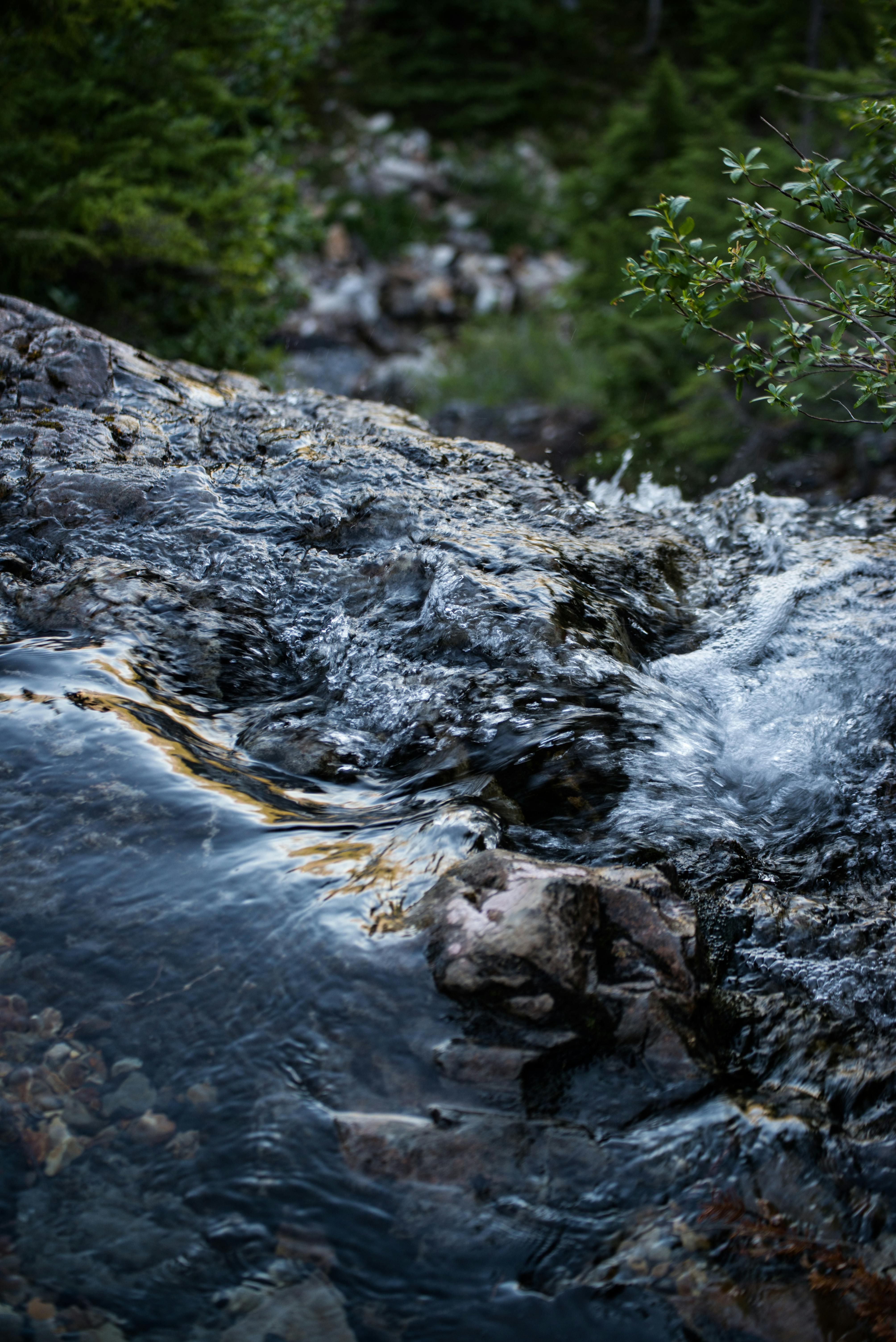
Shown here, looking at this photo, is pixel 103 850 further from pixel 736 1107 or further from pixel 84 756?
pixel 736 1107

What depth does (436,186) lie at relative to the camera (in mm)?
12781

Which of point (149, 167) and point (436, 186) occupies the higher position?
point (149, 167)

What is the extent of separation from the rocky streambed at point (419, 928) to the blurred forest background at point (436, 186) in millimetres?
1744

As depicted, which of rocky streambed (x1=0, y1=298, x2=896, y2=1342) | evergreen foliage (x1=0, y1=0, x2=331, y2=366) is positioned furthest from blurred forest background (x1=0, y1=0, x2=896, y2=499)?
rocky streambed (x1=0, y1=298, x2=896, y2=1342)

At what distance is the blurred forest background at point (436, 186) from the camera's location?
16.6 feet

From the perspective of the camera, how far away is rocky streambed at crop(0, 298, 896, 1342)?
1375 millimetres

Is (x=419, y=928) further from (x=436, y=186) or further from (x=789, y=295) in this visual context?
(x=436, y=186)

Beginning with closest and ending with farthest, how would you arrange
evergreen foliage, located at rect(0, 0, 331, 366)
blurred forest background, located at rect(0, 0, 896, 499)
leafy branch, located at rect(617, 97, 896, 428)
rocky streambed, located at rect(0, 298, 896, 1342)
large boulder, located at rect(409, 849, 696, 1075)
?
rocky streambed, located at rect(0, 298, 896, 1342) < large boulder, located at rect(409, 849, 696, 1075) < leafy branch, located at rect(617, 97, 896, 428) < evergreen foliage, located at rect(0, 0, 331, 366) < blurred forest background, located at rect(0, 0, 896, 499)

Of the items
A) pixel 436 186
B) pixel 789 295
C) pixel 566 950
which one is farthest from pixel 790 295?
pixel 436 186

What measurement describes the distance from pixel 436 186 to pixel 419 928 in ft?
43.4

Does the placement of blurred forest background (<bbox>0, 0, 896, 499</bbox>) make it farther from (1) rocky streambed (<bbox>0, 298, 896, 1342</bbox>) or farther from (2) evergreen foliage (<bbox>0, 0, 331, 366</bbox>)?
(1) rocky streambed (<bbox>0, 298, 896, 1342</bbox>)

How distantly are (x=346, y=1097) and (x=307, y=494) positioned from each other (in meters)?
1.94

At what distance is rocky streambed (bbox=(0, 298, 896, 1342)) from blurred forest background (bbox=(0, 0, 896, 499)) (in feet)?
5.72

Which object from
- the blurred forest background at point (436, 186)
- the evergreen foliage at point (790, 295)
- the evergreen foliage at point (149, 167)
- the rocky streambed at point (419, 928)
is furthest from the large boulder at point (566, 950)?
the evergreen foliage at point (149, 167)
